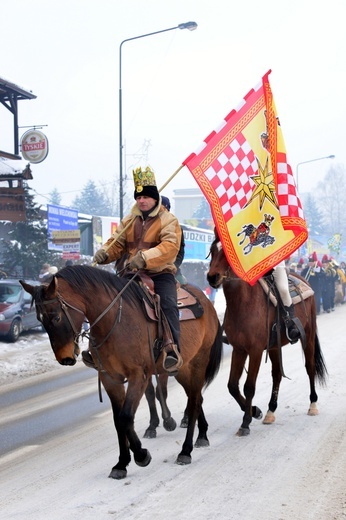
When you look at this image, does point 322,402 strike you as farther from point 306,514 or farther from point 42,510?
point 42,510

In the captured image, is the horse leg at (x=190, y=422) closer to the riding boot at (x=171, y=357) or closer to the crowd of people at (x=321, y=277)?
the riding boot at (x=171, y=357)

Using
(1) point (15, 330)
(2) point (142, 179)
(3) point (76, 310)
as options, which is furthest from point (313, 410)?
(1) point (15, 330)

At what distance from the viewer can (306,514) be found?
16.7 ft

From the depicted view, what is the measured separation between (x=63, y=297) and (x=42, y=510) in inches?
63.2

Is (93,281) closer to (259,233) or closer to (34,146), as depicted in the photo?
(259,233)

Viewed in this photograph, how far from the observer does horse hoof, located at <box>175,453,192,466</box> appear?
6.57 metres

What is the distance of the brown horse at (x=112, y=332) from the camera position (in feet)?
18.7

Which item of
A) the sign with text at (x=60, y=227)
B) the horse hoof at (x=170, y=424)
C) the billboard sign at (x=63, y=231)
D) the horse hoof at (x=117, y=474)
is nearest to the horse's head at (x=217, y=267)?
the horse hoof at (x=170, y=424)

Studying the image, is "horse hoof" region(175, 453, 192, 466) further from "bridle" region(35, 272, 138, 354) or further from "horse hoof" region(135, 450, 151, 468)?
"bridle" region(35, 272, 138, 354)

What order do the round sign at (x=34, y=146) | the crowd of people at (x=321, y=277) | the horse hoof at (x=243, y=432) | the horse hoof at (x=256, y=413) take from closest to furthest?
the horse hoof at (x=243, y=432), the horse hoof at (x=256, y=413), the round sign at (x=34, y=146), the crowd of people at (x=321, y=277)

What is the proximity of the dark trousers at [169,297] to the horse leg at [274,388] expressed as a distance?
236 centimetres

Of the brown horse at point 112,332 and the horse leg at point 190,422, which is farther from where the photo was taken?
the horse leg at point 190,422

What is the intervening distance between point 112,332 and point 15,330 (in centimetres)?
1265

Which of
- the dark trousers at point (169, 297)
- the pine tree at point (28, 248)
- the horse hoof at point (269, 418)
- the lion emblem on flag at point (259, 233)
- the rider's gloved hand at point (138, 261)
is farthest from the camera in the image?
the pine tree at point (28, 248)
